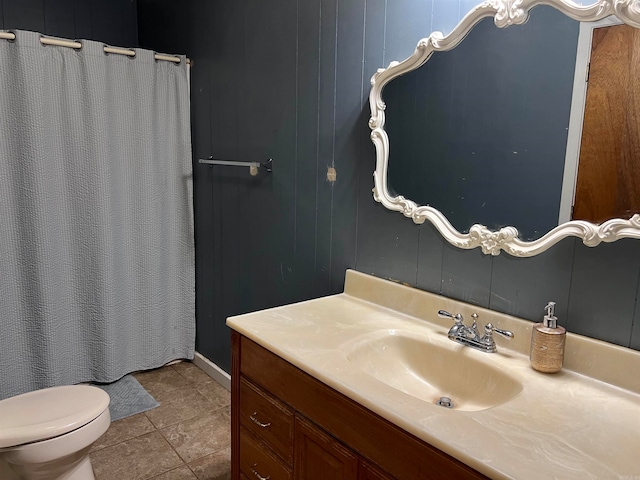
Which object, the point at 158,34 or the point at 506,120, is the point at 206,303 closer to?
the point at 158,34

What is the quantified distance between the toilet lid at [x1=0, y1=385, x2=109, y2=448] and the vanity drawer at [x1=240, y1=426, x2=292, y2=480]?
1.92 feet

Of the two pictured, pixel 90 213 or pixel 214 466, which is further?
pixel 90 213

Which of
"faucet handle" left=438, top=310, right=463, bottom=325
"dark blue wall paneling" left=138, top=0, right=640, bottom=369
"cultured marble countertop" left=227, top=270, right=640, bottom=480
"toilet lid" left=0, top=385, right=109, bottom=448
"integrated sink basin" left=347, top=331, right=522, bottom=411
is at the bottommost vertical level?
"toilet lid" left=0, top=385, right=109, bottom=448

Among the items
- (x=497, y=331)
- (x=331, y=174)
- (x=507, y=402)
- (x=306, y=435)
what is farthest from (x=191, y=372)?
(x=507, y=402)

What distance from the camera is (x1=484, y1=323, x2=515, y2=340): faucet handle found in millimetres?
1303

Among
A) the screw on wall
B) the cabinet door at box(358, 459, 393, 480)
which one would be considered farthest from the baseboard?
the cabinet door at box(358, 459, 393, 480)

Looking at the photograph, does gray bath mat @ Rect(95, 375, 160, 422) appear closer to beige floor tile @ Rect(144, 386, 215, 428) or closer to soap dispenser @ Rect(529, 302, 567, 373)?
beige floor tile @ Rect(144, 386, 215, 428)

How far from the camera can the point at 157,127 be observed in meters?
2.70

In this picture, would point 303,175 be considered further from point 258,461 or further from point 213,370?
point 213,370

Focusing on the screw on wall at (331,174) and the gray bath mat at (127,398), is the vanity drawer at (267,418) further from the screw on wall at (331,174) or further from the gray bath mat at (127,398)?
the gray bath mat at (127,398)

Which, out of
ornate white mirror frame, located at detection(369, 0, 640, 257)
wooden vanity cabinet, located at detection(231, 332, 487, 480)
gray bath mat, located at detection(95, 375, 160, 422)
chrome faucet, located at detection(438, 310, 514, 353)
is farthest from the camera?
gray bath mat, located at detection(95, 375, 160, 422)

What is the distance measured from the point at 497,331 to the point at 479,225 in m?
0.30

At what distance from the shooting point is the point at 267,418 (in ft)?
4.72

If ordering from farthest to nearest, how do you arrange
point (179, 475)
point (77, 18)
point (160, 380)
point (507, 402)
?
point (77, 18)
point (160, 380)
point (179, 475)
point (507, 402)
